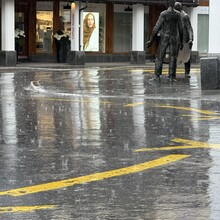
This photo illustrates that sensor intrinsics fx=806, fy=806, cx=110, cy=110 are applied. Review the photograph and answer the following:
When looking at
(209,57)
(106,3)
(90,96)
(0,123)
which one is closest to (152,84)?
(209,57)

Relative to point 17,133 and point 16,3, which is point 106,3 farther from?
point 17,133

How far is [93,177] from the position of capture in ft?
27.0

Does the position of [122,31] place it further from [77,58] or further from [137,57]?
[77,58]

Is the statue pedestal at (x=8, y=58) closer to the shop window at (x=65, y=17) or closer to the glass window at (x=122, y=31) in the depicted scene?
the shop window at (x=65, y=17)

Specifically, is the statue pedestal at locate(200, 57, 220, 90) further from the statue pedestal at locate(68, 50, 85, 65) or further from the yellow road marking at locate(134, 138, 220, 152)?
the statue pedestal at locate(68, 50, 85, 65)

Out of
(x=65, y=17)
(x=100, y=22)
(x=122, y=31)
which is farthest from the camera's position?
(x=122, y=31)

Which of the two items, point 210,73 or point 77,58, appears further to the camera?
point 77,58

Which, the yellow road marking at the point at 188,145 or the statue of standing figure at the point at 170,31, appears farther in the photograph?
the statue of standing figure at the point at 170,31

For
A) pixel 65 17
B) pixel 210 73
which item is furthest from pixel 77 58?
→ pixel 210 73

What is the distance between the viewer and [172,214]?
660 centimetres

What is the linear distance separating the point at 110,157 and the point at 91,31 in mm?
31152

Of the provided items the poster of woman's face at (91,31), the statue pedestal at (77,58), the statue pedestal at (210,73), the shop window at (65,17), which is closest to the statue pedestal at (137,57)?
the poster of woman's face at (91,31)

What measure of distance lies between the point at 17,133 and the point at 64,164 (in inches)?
112

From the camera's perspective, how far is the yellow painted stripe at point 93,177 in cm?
753
